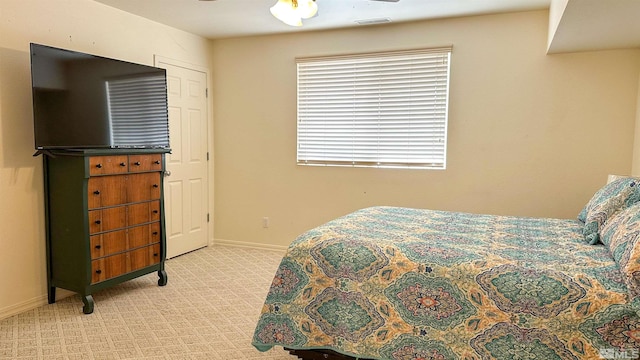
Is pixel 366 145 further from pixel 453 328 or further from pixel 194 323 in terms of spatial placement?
pixel 453 328

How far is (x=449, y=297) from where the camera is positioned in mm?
1834

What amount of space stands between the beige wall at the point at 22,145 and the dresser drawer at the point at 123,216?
0.50 m

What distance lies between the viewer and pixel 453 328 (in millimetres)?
1818

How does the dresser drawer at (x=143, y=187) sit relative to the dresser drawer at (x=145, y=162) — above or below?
below

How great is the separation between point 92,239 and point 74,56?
1.36m

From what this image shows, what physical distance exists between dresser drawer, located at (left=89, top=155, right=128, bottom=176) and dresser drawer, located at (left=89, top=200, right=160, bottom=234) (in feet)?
0.94

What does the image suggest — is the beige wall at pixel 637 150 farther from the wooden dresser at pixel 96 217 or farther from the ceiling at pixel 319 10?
the wooden dresser at pixel 96 217

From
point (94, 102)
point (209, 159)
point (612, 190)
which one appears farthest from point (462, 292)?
point (209, 159)

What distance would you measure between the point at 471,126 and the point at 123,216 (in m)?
3.15

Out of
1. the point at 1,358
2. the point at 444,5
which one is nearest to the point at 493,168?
the point at 444,5

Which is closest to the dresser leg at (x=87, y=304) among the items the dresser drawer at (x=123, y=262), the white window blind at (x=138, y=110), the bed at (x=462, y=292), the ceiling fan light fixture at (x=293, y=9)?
the dresser drawer at (x=123, y=262)

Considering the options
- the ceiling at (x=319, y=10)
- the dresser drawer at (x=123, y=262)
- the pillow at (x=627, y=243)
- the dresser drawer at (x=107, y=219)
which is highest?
the ceiling at (x=319, y=10)

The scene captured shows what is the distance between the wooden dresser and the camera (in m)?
2.98

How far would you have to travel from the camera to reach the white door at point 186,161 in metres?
4.38
